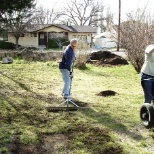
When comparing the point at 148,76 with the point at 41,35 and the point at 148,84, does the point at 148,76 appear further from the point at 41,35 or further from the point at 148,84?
the point at 41,35

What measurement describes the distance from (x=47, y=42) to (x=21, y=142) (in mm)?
44323

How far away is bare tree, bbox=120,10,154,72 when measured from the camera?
13.4 meters

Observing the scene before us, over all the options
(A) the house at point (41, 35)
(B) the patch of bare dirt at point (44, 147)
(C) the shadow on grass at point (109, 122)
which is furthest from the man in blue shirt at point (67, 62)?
(A) the house at point (41, 35)

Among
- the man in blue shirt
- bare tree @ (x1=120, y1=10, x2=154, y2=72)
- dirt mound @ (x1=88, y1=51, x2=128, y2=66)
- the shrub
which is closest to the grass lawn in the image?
the man in blue shirt

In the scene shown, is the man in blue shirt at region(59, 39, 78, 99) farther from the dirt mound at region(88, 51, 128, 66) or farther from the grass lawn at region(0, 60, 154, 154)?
the dirt mound at region(88, 51, 128, 66)

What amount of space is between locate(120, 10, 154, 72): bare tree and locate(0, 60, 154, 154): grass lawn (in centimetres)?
345

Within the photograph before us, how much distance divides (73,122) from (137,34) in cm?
874

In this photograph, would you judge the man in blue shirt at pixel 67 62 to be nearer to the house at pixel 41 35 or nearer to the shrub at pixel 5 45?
the shrub at pixel 5 45

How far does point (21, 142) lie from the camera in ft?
16.0

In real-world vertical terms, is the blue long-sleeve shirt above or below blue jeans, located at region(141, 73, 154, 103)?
above

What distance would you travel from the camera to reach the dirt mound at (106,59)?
60.7ft

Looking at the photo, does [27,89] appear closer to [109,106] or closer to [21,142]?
[109,106]

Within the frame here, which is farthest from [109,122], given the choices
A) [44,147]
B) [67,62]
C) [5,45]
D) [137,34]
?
[5,45]

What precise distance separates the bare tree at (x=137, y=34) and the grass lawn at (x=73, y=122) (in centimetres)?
345
